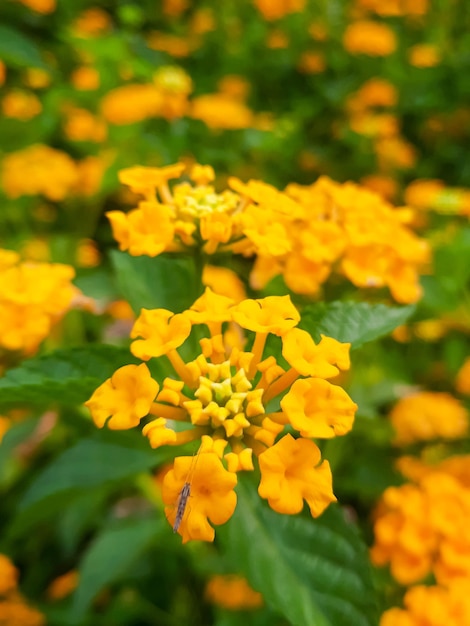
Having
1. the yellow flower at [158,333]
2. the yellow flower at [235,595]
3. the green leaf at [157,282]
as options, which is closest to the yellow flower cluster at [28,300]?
the green leaf at [157,282]

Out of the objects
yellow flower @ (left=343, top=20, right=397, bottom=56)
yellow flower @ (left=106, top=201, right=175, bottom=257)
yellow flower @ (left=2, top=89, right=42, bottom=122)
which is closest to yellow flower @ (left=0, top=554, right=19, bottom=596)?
yellow flower @ (left=106, top=201, right=175, bottom=257)

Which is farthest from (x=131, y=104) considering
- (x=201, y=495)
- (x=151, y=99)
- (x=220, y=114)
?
(x=201, y=495)

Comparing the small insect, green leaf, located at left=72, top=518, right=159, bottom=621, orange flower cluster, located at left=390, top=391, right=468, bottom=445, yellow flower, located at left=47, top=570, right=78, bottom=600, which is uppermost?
the small insect

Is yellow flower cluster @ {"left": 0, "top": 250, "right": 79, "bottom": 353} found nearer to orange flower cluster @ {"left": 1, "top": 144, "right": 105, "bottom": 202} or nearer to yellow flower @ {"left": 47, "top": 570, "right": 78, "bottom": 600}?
yellow flower @ {"left": 47, "top": 570, "right": 78, "bottom": 600}

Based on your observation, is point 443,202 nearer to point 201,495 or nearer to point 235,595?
point 235,595

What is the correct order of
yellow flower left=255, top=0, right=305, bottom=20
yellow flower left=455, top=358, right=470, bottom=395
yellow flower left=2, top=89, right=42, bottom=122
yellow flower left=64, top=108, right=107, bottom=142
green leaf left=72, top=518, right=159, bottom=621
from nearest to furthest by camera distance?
green leaf left=72, top=518, right=159, bottom=621 → yellow flower left=455, top=358, right=470, bottom=395 → yellow flower left=2, top=89, right=42, bottom=122 → yellow flower left=64, top=108, right=107, bottom=142 → yellow flower left=255, top=0, right=305, bottom=20

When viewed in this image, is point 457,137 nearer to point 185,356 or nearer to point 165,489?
point 185,356
